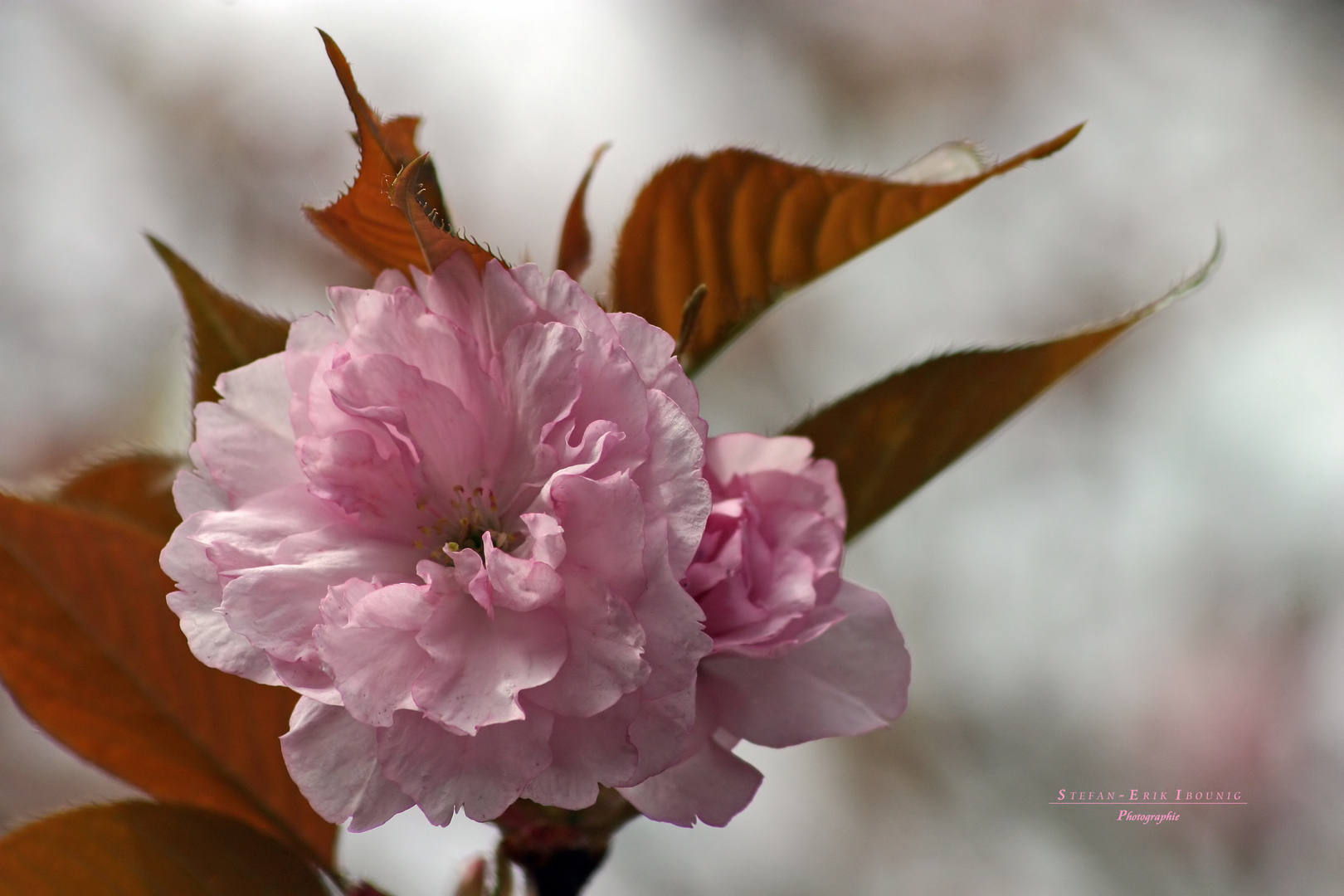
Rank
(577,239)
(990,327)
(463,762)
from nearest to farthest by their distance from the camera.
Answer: (463,762) < (577,239) < (990,327)

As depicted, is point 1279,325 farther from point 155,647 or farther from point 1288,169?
point 155,647

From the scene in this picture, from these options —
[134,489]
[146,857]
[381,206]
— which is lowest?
[146,857]

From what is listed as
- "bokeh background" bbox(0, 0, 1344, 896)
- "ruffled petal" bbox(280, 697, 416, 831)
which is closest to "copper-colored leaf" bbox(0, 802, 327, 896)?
"ruffled petal" bbox(280, 697, 416, 831)

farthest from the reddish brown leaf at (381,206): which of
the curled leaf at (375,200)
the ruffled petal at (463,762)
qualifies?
the ruffled petal at (463,762)

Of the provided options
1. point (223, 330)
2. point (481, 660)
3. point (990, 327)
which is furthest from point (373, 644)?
point (990, 327)

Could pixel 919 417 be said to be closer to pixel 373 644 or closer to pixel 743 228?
pixel 743 228

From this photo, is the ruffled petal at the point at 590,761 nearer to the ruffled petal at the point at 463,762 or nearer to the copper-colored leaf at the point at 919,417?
the ruffled petal at the point at 463,762
